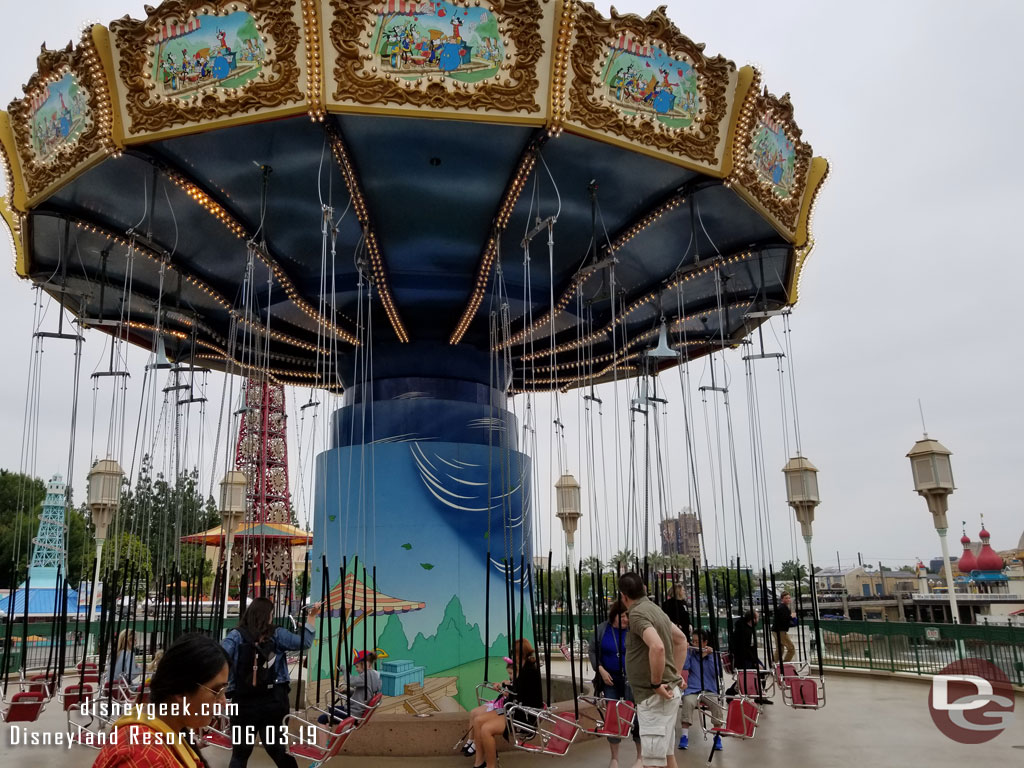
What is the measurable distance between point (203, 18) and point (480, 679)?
8574mm

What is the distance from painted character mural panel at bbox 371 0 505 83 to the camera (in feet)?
21.8

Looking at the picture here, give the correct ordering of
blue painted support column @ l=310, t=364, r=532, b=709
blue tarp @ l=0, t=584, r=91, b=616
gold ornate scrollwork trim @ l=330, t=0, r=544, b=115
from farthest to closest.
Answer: blue tarp @ l=0, t=584, r=91, b=616
blue painted support column @ l=310, t=364, r=532, b=709
gold ornate scrollwork trim @ l=330, t=0, r=544, b=115

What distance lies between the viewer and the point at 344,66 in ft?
21.9

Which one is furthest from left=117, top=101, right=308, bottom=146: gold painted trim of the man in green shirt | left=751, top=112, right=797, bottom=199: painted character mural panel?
the man in green shirt

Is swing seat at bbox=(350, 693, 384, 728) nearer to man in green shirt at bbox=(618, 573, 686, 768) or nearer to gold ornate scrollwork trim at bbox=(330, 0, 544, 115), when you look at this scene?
man in green shirt at bbox=(618, 573, 686, 768)

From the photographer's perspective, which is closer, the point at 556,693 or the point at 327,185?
the point at 327,185

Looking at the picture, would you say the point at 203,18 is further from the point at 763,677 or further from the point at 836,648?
the point at 836,648

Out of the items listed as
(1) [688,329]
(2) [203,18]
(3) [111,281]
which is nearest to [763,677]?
(1) [688,329]

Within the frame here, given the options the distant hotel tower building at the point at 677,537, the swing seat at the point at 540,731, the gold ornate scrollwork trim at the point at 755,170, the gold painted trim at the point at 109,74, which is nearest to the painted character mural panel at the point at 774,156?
the gold ornate scrollwork trim at the point at 755,170

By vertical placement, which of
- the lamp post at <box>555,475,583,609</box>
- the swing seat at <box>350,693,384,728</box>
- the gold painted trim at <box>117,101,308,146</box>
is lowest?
the swing seat at <box>350,693,384,728</box>

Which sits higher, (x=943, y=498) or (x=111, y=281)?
(x=111, y=281)

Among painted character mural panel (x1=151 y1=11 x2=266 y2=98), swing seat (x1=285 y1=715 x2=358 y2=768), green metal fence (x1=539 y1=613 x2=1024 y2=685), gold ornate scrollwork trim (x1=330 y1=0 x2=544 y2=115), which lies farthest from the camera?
green metal fence (x1=539 y1=613 x2=1024 y2=685)

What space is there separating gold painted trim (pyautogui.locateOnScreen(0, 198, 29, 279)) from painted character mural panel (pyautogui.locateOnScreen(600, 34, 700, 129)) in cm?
714

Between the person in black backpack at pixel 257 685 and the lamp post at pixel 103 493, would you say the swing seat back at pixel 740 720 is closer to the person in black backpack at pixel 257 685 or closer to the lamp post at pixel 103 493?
the person in black backpack at pixel 257 685
